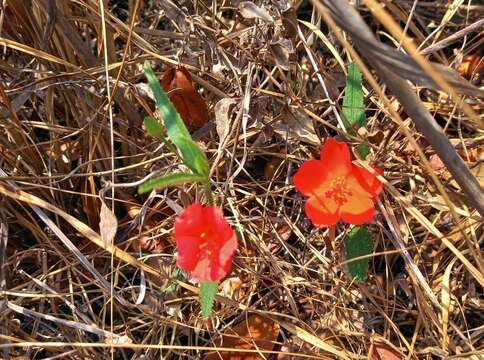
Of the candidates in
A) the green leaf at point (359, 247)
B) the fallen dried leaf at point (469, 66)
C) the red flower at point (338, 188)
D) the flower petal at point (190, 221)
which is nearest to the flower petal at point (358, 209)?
the red flower at point (338, 188)

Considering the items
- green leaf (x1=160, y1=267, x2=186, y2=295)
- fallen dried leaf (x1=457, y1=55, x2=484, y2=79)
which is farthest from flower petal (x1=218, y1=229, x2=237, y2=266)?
fallen dried leaf (x1=457, y1=55, x2=484, y2=79)

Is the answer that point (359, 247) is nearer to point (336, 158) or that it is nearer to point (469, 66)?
point (336, 158)

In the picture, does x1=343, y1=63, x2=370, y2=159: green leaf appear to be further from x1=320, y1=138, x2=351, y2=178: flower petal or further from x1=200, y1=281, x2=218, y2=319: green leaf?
x1=200, y1=281, x2=218, y2=319: green leaf

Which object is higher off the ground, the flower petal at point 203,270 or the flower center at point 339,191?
the flower center at point 339,191

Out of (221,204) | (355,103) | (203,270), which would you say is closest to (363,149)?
(355,103)

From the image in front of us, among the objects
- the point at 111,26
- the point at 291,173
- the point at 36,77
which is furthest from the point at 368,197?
the point at 36,77

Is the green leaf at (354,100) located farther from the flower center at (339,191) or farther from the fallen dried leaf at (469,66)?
the fallen dried leaf at (469,66)
